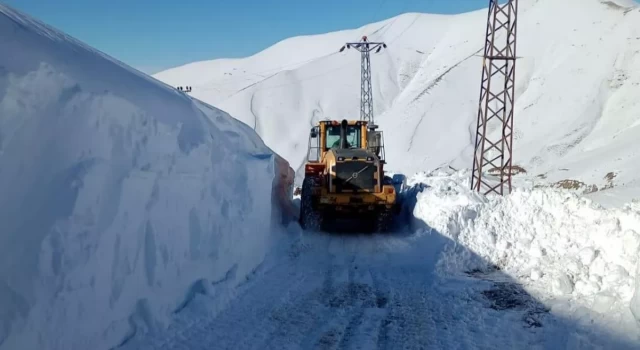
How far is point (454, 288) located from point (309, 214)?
20.9 feet

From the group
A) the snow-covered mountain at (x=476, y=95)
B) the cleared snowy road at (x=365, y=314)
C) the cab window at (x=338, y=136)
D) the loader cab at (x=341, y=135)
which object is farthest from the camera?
the snow-covered mountain at (x=476, y=95)

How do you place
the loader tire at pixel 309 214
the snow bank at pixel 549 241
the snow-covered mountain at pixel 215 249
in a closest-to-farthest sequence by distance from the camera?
the snow-covered mountain at pixel 215 249, the snow bank at pixel 549 241, the loader tire at pixel 309 214

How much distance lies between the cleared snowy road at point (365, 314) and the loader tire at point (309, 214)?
12.2ft

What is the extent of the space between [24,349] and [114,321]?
1.24 meters

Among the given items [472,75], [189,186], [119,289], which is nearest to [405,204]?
[189,186]

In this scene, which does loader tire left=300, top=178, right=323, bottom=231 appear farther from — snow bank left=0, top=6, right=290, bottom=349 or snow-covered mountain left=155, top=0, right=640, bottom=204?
snow-covered mountain left=155, top=0, right=640, bottom=204

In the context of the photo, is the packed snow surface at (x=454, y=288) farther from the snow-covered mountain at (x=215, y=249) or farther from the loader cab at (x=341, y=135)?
the loader cab at (x=341, y=135)

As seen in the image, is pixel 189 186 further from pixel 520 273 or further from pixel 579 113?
pixel 579 113

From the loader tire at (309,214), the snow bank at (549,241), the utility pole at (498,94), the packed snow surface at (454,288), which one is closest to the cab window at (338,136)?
the loader tire at (309,214)

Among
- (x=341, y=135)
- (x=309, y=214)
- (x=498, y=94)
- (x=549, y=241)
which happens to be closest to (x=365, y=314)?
(x=549, y=241)

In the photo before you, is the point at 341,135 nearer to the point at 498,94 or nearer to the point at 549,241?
the point at 498,94

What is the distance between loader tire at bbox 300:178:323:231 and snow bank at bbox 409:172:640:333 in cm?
250

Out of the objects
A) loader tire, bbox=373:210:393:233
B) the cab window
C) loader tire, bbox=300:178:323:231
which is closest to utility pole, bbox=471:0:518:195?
the cab window

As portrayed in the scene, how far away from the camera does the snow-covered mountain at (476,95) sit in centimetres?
3744
